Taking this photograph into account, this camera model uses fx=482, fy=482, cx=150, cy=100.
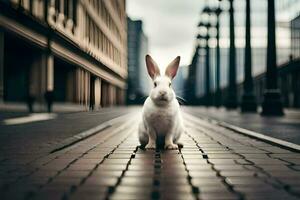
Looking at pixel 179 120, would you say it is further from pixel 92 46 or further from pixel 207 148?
pixel 92 46

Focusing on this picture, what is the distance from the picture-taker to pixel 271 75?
20688 mm

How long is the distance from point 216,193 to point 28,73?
27.5 meters

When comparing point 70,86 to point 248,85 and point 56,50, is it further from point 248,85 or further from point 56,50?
point 248,85

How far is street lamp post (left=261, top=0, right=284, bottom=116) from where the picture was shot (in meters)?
20.6

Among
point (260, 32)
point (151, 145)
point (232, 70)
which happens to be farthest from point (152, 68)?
point (260, 32)

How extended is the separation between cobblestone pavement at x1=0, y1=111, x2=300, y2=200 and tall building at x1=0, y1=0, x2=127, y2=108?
14819 millimetres

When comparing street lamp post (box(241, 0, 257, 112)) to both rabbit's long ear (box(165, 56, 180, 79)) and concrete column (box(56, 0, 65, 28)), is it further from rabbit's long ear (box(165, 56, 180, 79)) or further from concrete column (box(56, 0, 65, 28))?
rabbit's long ear (box(165, 56, 180, 79))

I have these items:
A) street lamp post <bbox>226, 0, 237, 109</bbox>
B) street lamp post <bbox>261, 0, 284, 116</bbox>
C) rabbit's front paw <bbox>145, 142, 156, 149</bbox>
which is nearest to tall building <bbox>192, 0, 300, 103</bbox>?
street lamp post <bbox>226, 0, 237, 109</bbox>

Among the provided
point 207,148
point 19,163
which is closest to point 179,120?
point 207,148

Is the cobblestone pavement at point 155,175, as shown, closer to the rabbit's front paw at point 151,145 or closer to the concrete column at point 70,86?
the rabbit's front paw at point 151,145

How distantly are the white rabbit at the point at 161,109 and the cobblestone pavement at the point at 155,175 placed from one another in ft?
0.84

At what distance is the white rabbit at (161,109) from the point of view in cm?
655

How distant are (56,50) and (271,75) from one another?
1634 centimetres

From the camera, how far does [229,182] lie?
14.9ft
